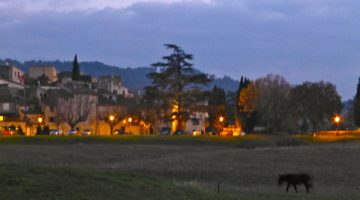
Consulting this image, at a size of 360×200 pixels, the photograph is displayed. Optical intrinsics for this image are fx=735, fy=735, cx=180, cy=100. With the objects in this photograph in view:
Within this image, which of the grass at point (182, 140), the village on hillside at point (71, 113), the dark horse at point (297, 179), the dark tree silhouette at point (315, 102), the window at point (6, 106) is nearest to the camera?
the dark horse at point (297, 179)

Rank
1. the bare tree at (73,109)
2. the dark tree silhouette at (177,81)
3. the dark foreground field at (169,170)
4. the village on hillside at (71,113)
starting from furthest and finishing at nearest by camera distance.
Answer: the village on hillside at (71,113), the bare tree at (73,109), the dark tree silhouette at (177,81), the dark foreground field at (169,170)

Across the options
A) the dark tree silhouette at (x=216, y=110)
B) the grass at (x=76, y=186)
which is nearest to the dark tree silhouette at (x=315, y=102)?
the dark tree silhouette at (x=216, y=110)

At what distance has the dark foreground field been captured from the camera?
20750 mm

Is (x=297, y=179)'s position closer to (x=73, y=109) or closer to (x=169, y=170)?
(x=169, y=170)

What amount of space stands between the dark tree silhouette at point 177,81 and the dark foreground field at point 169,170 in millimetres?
17430

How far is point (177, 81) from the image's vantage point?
352 ft

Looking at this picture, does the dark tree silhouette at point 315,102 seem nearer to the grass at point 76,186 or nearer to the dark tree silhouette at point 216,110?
the dark tree silhouette at point 216,110

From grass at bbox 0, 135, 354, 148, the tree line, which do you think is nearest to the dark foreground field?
grass at bbox 0, 135, 354, 148

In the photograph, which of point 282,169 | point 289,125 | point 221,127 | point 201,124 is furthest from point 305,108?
point 282,169

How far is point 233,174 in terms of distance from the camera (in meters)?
41.3

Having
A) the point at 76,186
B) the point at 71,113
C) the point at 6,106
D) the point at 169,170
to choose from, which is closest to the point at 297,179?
the point at 76,186

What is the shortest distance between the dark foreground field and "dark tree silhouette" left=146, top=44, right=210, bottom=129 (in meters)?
17.4

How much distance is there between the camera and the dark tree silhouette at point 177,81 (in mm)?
107000

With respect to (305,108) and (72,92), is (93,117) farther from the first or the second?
(305,108)
